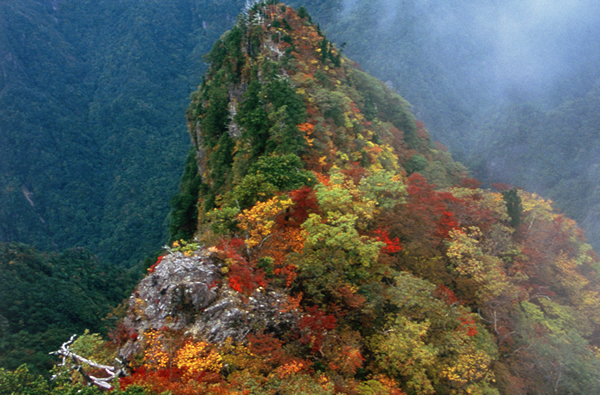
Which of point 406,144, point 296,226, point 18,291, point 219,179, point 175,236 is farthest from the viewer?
point 18,291

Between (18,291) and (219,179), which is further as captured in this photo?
(18,291)

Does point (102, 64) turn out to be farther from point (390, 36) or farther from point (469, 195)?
point (469, 195)

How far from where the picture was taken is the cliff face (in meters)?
12.6

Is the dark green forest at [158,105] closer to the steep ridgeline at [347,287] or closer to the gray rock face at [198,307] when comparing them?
the steep ridgeline at [347,287]

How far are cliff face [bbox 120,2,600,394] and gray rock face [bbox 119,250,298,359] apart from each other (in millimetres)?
47

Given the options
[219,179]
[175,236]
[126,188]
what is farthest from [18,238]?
[219,179]

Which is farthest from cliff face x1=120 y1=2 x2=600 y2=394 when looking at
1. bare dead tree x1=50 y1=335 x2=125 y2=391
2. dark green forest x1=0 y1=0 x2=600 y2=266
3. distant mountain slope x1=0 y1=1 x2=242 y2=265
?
distant mountain slope x1=0 y1=1 x2=242 y2=265

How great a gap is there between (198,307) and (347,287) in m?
5.54

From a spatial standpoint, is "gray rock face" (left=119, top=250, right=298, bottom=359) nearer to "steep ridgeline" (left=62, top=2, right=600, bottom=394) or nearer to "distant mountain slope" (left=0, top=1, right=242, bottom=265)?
"steep ridgeline" (left=62, top=2, right=600, bottom=394)

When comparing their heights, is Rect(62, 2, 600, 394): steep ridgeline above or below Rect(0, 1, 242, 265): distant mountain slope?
below

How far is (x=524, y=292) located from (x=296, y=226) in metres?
12.2

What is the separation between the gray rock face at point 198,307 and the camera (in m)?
12.8

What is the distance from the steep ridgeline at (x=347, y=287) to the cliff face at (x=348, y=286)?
0.07 meters

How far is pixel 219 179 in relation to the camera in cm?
3184
